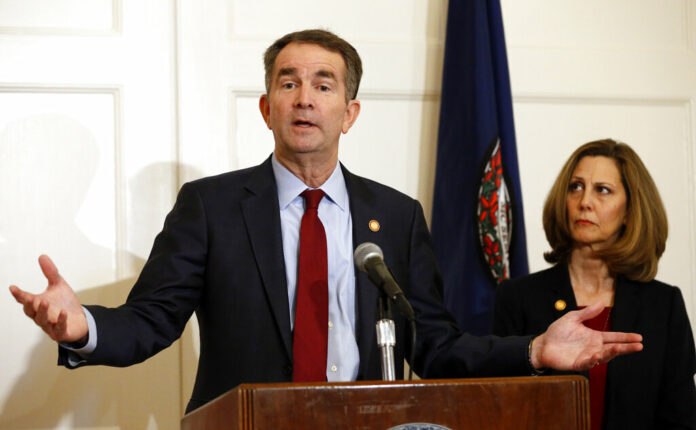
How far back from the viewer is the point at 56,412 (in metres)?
3.16

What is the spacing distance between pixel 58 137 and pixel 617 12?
230 centimetres

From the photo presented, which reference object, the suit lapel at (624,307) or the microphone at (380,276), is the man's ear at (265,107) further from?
the suit lapel at (624,307)

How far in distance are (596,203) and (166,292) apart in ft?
5.16

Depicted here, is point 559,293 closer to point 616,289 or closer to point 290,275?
point 616,289

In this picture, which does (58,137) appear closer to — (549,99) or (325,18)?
(325,18)

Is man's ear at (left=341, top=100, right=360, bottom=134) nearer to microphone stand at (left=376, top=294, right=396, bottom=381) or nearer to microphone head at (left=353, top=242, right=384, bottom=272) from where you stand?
microphone head at (left=353, top=242, right=384, bottom=272)

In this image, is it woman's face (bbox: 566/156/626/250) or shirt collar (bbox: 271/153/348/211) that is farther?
woman's face (bbox: 566/156/626/250)

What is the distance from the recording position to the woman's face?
3.06 m

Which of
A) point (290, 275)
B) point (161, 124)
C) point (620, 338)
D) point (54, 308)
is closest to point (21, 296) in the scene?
point (54, 308)

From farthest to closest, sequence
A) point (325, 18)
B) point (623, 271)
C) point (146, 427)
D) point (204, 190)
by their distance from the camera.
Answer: point (325, 18), point (146, 427), point (623, 271), point (204, 190)

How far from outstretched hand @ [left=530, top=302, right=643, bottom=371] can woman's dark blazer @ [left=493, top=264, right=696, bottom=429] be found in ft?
2.91

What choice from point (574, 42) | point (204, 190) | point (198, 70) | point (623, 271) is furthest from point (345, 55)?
point (574, 42)

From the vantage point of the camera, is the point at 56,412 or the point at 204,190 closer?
the point at 204,190

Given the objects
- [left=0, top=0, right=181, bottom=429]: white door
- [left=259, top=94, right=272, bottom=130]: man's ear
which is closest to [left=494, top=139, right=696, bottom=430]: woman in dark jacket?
[left=259, top=94, right=272, bottom=130]: man's ear
